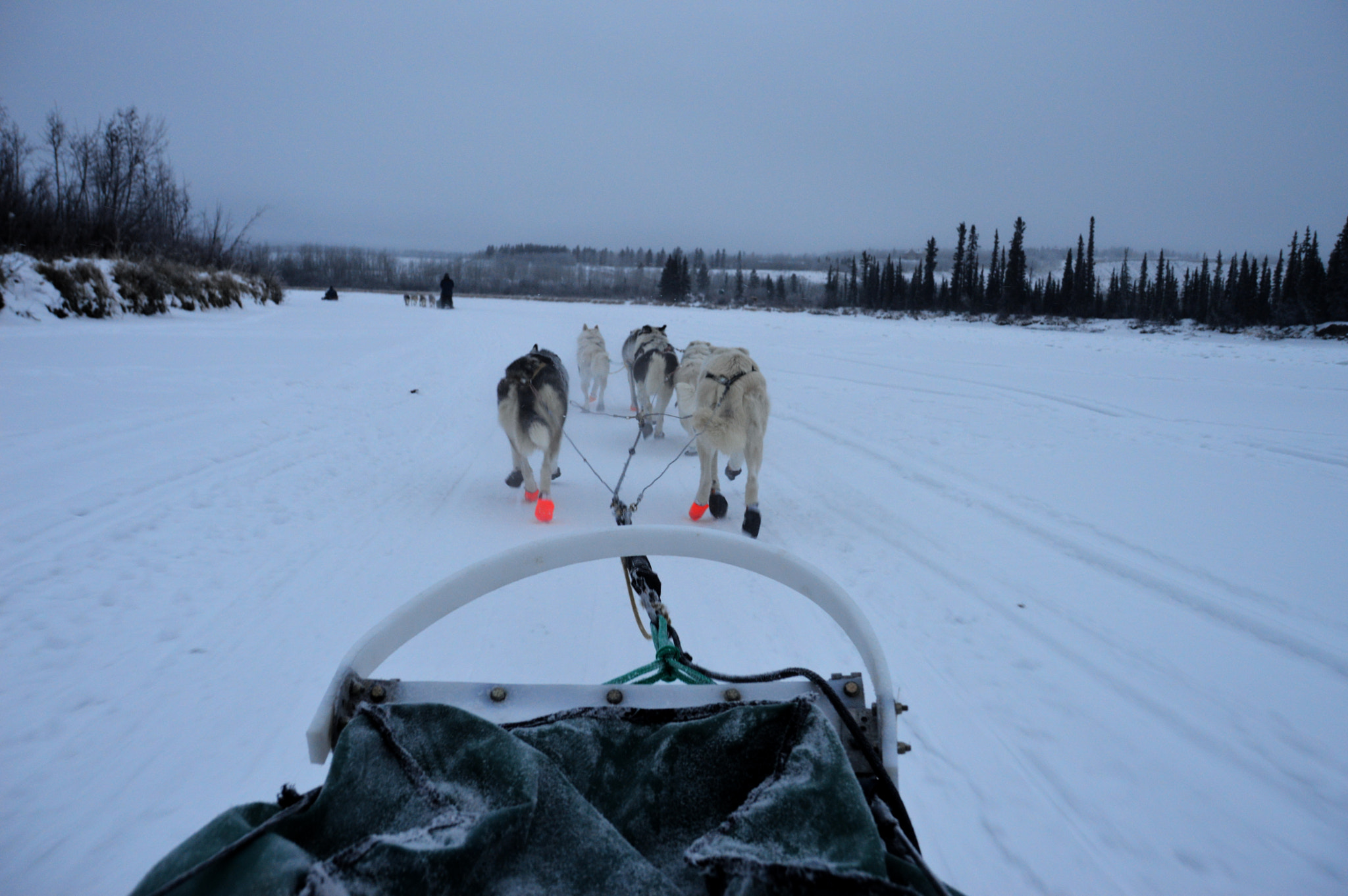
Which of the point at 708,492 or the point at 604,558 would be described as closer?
the point at 604,558

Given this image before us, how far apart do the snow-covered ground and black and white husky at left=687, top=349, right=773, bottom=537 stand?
322 mm

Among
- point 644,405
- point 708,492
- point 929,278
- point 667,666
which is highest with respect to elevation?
point 929,278

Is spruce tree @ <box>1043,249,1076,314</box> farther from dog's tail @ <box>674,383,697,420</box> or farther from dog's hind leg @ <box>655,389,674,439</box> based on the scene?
dog's tail @ <box>674,383,697,420</box>

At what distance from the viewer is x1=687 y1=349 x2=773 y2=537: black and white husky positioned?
4934mm

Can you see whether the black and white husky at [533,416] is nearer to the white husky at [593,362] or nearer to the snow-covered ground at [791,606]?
the snow-covered ground at [791,606]

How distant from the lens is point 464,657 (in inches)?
120

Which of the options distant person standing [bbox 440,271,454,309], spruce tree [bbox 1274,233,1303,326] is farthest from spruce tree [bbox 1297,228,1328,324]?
distant person standing [bbox 440,271,454,309]

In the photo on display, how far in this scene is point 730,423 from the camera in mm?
4934

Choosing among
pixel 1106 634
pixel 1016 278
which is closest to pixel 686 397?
pixel 1106 634

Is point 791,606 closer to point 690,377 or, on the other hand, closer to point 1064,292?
point 690,377

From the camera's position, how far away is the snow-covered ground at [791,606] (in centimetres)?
216

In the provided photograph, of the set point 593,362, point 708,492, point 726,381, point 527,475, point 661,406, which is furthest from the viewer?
point 593,362

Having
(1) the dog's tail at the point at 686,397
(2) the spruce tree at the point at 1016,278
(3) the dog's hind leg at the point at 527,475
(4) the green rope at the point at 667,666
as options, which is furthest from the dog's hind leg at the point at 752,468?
(2) the spruce tree at the point at 1016,278

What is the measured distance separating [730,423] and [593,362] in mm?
5506
